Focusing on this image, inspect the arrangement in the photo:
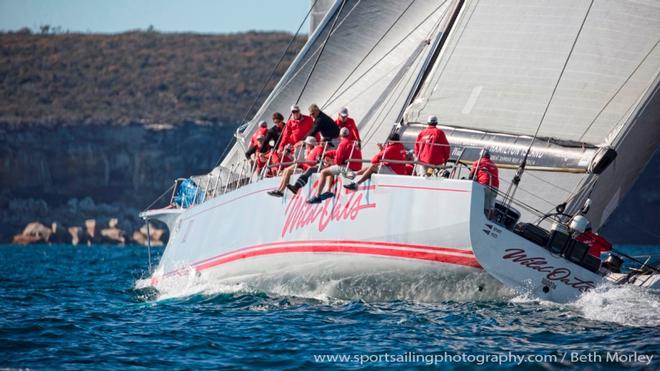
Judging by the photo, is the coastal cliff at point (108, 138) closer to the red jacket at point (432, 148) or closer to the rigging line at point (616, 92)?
the rigging line at point (616, 92)

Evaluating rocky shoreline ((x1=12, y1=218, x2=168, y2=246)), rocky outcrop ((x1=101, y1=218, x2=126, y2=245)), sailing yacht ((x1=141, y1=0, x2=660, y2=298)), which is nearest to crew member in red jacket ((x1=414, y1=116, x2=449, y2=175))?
sailing yacht ((x1=141, y1=0, x2=660, y2=298))

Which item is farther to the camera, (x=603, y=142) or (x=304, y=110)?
(x=304, y=110)

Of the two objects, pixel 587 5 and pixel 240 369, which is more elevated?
pixel 587 5

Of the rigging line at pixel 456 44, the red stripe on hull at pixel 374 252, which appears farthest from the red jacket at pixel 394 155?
the rigging line at pixel 456 44

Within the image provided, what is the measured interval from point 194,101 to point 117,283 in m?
56.9

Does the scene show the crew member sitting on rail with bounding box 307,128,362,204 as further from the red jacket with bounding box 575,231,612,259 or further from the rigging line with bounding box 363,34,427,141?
the rigging line with bounding box 363,34,427,141

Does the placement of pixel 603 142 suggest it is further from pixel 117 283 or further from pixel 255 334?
pixel 117 283

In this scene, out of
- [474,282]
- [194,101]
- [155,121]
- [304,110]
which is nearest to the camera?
[474,282]

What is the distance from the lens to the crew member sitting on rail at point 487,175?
12547 mm

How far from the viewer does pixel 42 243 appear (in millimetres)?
60812

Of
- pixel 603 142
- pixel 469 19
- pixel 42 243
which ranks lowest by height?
pixel 42 243

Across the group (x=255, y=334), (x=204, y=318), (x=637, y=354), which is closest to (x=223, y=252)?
(x=204, y=318)

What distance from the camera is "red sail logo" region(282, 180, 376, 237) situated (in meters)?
13.2

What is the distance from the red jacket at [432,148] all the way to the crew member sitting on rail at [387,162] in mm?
277
